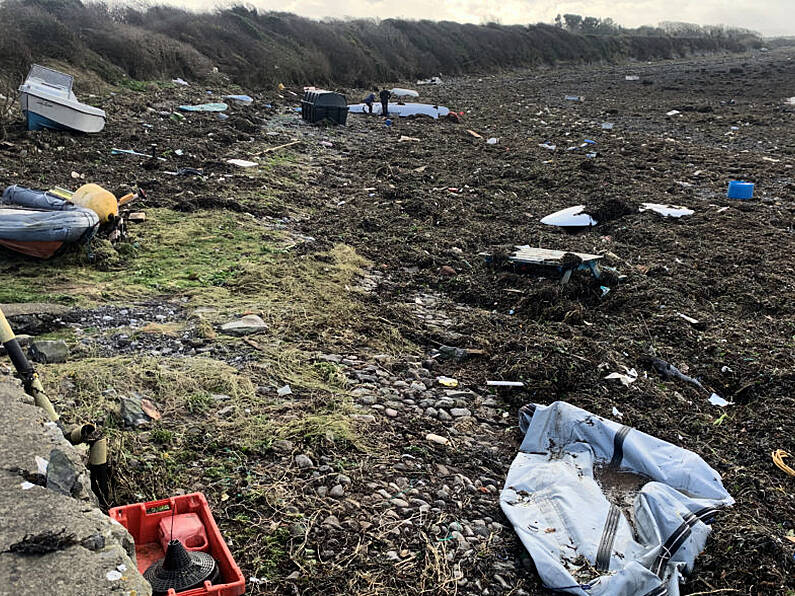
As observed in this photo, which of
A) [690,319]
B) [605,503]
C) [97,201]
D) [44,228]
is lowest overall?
[605,503]

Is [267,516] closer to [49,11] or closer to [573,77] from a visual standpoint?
[49,11]

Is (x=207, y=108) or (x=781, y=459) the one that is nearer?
(x=781, y=459)

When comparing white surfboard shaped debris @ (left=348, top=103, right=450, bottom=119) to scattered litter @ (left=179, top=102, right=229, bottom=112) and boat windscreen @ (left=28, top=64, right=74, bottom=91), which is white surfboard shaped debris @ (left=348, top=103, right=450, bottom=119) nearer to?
scattered litter @ (left=179, top=102, right=229, bottom=112)

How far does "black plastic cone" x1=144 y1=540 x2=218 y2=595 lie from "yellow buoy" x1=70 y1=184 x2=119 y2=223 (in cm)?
461

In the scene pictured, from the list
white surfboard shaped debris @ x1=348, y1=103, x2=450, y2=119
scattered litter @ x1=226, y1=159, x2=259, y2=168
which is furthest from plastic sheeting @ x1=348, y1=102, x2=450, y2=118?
scattered litter @ x1=226, y1=159, x2=259, y2=168

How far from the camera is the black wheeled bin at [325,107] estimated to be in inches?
571

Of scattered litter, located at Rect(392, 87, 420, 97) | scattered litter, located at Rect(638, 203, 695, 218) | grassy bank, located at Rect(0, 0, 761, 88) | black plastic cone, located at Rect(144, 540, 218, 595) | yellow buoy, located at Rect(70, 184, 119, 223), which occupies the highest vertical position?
grassy bank, located at Rect(0, 0, 761, 88)

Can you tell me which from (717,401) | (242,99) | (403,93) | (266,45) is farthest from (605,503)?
(266,45)

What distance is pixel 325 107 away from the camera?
47.6 ft

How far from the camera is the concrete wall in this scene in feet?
6.17

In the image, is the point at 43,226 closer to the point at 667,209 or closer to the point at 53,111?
the point at 53,111

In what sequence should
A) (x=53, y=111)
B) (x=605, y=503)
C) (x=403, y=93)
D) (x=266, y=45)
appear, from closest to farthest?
(x=605, y=503), (x=53, y=111), (x=403, y=93), (x=266, y=45)

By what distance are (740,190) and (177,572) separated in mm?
9059

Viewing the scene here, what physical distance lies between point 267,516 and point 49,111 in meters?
9.08
